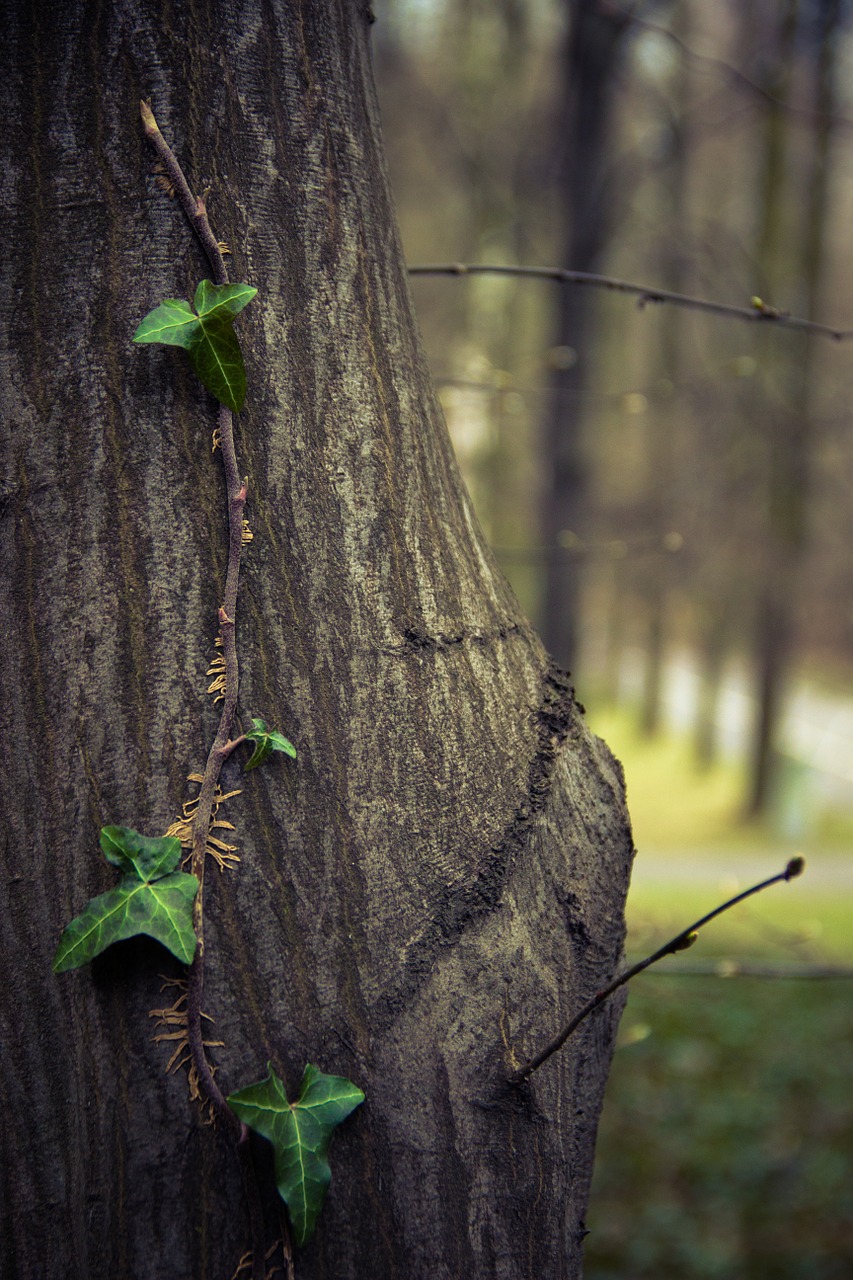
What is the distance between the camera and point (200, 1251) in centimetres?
77

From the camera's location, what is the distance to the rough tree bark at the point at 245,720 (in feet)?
2.55

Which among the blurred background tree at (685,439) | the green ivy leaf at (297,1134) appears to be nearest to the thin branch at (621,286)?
the blurred background tree at (685,439)

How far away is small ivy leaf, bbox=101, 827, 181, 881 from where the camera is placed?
761 millimetres

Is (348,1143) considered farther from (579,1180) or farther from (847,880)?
(847,880)

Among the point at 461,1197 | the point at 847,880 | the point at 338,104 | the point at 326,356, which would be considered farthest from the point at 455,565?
the point at 847,880

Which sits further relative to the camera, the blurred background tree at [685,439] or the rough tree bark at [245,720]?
the blurred background tree at [685,439]

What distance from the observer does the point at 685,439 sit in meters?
13.0

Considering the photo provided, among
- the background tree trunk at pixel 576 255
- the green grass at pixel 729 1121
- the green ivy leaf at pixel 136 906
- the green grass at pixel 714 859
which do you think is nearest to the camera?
the green ivy leaf at pixel 136 906

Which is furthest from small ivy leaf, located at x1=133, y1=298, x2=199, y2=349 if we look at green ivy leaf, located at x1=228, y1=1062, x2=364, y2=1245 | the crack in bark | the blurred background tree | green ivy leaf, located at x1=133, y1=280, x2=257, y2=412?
the blurred background tree

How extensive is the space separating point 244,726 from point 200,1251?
17.6 inches

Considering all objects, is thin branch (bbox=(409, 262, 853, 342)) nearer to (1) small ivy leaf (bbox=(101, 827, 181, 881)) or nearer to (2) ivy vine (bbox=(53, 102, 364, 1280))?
(2) ivy vine (bbox=(53, 102, 364, 1280))

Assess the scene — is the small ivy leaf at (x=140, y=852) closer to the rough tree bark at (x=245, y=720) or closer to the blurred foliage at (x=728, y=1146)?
the rough tree bark at (x=245, y=720)

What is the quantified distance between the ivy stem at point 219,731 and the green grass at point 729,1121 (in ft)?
3.40

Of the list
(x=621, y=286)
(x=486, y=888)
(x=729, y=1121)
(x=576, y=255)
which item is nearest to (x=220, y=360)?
(x=486, y=888)
